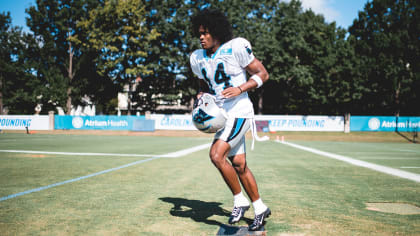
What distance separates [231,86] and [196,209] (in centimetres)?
155

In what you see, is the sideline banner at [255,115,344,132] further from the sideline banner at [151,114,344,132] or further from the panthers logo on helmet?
the panthers logo on helmet

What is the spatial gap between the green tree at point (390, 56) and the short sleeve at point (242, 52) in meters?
38.1

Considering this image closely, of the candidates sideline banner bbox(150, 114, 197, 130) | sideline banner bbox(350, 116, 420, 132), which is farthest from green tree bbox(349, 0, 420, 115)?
sideline banner bbox(150, 114, 197, 130)

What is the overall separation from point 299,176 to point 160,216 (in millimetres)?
3772

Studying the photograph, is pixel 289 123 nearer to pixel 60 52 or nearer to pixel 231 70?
pixel 231 70

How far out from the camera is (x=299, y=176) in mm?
6383

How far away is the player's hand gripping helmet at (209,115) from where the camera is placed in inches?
120

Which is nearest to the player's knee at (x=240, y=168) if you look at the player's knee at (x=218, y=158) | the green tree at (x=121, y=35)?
the player's knee at (x=218, y=158)

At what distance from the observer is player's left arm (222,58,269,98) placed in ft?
9.96

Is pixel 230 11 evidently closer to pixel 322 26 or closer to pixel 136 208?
pixel 322 26

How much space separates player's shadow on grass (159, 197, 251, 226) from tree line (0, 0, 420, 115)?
1245 inches

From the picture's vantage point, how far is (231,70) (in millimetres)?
3230

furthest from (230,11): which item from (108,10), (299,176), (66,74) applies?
(299,176)

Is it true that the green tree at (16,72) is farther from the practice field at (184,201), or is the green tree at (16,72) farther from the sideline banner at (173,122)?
the practice field at (184,201)
